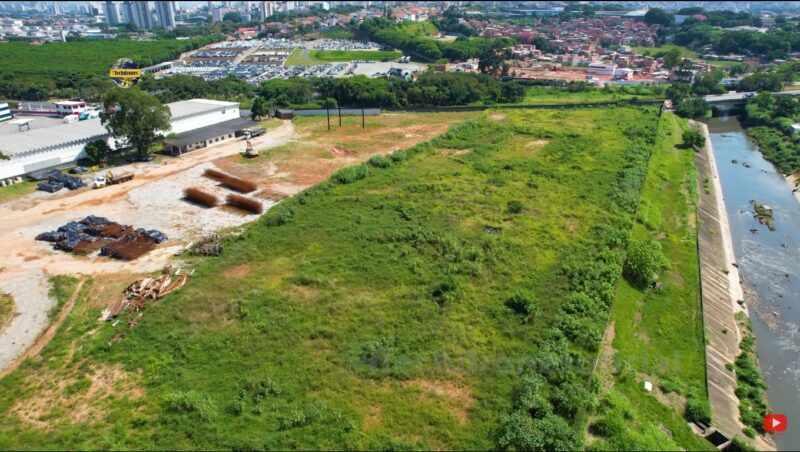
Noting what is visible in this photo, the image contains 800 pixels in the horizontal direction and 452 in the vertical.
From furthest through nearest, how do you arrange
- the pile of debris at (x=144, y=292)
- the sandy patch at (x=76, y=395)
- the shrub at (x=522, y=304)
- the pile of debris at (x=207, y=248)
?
1. the pile of debris at (x=207, y=248)
2. the pile of debris at (x=144, y=292)
3. the shrub at (x=522, y=304)
4. the sandy patch at (x=76, y=395)

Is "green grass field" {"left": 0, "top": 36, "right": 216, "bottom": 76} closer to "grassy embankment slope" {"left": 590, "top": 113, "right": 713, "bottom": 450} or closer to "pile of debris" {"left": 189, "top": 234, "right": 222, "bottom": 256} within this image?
"pile of debris" {"left": 189, "top": 234, "right": 222, "bottom": 256}

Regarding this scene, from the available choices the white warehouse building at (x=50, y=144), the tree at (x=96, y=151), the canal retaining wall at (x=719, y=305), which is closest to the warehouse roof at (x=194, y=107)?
the white warehouse building at (x=50, y=144)

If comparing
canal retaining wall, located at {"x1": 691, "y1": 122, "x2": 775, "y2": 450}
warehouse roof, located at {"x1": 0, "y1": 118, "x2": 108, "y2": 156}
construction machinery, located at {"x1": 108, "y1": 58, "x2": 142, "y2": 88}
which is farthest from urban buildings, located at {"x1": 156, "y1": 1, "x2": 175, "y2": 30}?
canal retaining wall, located at {"x1": 691, "y1": 122, "x2": 775, "y2": 450}

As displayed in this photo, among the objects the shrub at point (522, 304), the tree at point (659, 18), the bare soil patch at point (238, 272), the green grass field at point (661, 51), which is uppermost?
the tree at point (659, 18)

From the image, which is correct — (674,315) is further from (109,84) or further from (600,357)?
(109,84)

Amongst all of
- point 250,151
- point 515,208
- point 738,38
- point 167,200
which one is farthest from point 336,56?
point 515,208

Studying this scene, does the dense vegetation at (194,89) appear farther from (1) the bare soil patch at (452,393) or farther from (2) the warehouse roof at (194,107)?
(1) the bare soil patch at (452,393)
